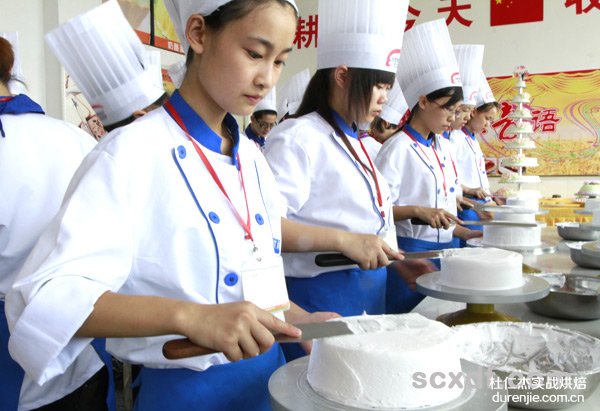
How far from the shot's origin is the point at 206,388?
81cm

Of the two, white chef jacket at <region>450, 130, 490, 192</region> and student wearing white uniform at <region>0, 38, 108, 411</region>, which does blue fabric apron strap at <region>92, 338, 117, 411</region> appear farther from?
white chef jacket at <region>450, 130, 490, 192</region>

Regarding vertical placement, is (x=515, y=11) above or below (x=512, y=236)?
above

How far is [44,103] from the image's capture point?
3584 millimetres

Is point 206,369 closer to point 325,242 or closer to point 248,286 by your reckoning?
point 248,286

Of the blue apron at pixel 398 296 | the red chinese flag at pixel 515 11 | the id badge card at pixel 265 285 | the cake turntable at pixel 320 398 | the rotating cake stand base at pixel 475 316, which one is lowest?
the blue apron at pixel 398 296

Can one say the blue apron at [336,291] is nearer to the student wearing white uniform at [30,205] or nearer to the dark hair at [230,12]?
the student wearing white uniform at [30,205]

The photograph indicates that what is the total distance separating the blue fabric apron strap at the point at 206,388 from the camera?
2.66ft

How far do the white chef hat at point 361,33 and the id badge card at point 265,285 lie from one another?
90 cm

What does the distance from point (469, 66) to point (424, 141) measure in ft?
4.52

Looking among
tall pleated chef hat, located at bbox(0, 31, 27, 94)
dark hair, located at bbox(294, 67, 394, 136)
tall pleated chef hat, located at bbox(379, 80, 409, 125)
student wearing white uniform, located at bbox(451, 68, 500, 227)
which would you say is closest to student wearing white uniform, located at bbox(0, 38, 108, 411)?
tall pleated chef hat, located at bbox(0, 31, 27, 94)

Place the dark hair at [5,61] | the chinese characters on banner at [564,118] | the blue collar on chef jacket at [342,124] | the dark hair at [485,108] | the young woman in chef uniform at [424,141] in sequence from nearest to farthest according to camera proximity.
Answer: the dark hair at [5,61] → the blue collar on chef jacket at [342,124] → the young woman in chef uniform at [424,141] → the dark hair at [485,108] → the chinese characters on banner at [564,118]

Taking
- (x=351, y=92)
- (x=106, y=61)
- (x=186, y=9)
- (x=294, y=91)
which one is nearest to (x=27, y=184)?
(x=106, y=61)

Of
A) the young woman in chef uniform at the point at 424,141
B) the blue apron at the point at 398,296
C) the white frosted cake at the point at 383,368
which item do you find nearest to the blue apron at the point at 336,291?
the blue apron at the point at 398,296

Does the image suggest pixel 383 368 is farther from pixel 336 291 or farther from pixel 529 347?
pixel 336 291
